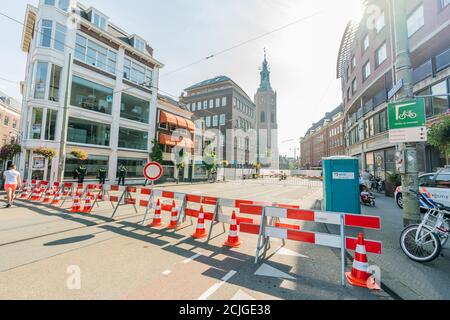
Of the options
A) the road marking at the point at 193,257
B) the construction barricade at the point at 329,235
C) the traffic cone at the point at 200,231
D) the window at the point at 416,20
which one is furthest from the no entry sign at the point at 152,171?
the window at the point at 416,20

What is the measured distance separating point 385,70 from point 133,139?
25109mm

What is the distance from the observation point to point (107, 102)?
20.8 metres

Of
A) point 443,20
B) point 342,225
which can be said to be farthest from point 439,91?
point 342,225

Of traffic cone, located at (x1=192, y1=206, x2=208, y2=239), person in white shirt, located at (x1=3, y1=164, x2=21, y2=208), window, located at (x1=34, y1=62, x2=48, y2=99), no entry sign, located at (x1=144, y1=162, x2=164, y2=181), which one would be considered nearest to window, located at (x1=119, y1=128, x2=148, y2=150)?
window, located at (x1=34, y1=62, x2=48, y2=99)

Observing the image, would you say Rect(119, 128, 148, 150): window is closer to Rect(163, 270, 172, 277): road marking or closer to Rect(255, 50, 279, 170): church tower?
Rect(163, 270, 172, 277): road marking

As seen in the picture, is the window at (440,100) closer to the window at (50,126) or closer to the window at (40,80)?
the window at (50,126)

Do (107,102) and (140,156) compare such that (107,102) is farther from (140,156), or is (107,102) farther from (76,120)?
(140,156)

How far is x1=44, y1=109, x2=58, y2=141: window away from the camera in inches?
644

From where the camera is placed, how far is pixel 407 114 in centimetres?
507

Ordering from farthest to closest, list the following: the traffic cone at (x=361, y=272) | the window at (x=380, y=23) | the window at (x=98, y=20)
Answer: the window at (x=98, y=20) < the window at (x=380, y=23) < the traffic cone at (x=361, y=272)

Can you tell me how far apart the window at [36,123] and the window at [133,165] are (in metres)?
6.83

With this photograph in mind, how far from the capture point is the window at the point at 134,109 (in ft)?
74.2

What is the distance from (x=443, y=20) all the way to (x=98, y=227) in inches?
814

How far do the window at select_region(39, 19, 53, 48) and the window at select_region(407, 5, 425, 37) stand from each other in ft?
90.2
